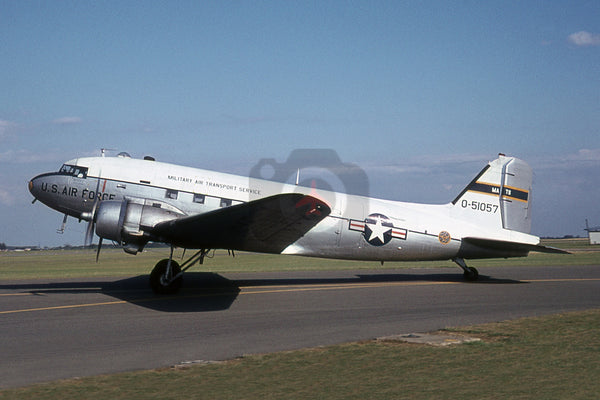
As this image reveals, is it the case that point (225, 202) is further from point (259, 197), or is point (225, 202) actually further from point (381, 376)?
→ point (381, 376)

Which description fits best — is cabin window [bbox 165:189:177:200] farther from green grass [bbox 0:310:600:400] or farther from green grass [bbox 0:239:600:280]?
green grass [bbox 0:310:600:400]

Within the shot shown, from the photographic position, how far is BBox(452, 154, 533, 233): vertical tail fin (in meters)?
19.7

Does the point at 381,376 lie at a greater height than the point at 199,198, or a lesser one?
lesser

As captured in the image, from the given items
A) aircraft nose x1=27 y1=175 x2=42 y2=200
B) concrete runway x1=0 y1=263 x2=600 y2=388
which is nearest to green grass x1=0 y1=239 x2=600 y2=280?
concrete runway x1=0 y1=263 x2=600 y2=388

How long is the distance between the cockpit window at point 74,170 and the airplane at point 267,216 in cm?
4

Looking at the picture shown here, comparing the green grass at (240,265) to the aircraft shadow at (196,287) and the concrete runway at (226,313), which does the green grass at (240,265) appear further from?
the concrete runway at (226,313)

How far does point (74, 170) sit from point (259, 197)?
604 centimetres

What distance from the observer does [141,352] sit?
8812 mm

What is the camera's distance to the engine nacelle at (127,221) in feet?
48.3

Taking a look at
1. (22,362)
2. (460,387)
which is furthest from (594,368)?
(22,362)

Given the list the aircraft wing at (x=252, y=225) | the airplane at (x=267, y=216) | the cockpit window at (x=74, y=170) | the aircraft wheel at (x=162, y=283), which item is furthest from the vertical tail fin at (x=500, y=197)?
the cockpit window at (x=74, y=170)

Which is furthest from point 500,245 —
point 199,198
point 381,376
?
point 381,376

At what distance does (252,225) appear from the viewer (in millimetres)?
14250

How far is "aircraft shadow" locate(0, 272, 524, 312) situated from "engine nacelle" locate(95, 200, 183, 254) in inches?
67.6
